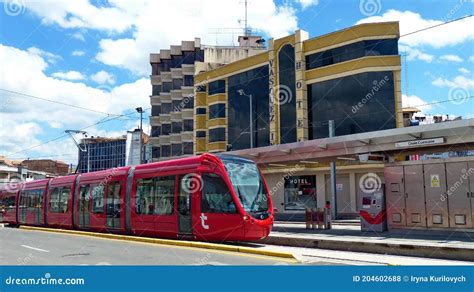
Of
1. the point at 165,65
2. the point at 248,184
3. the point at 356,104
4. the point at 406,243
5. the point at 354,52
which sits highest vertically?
the point at 165,65

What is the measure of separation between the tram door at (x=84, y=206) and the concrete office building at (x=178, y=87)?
34888mm

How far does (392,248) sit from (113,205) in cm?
1238

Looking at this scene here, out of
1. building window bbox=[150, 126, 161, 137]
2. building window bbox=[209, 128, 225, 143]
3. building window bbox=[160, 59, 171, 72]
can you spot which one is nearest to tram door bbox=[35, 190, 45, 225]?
building window bbox=[209, 128, 225, 143]

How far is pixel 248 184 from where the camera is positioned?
53.4ft

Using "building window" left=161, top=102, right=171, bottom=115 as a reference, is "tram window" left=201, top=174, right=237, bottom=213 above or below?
below

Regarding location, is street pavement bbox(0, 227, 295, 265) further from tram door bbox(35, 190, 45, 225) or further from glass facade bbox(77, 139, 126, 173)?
glass facade bbox(77, 139, 126, 173)

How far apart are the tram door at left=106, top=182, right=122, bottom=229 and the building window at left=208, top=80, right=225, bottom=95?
111ft

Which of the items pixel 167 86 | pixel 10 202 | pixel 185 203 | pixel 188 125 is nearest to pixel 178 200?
pixel 185 203

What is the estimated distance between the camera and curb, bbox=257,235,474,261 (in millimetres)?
12862

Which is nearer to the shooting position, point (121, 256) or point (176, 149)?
point (121, 256)

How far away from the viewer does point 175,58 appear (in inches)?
2601

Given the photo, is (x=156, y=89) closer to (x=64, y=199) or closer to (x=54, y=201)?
(x=54, y=201)
